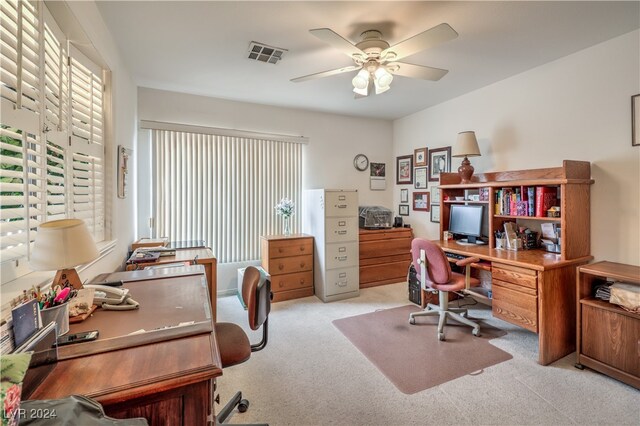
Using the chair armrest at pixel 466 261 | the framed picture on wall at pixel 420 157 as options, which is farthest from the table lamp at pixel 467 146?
the chair armrest at pixel 466 261

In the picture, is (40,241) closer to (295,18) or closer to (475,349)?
(295,18)

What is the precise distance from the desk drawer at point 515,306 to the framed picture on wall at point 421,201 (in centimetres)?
183

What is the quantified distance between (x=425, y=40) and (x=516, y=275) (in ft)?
6.37

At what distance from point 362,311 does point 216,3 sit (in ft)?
10.2

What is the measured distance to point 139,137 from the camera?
3.39 metres

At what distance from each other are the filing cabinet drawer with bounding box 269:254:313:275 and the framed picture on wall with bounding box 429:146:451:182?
6.85 ft

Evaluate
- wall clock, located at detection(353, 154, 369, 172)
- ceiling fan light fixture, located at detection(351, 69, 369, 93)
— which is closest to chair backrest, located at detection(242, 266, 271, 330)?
ceiling fan light fixture, located at detection(351, 69, 369, 93)

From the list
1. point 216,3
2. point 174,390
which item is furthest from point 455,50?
point 174,390

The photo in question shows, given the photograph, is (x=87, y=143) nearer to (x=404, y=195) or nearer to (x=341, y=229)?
(x=341, y=229)

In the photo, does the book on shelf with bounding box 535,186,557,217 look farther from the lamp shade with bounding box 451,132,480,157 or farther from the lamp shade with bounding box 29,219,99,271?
the lamp shade with bounding box 29,219,99,271

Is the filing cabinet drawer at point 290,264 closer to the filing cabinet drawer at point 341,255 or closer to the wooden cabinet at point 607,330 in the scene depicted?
the filing cabinet drawer at point 341,255

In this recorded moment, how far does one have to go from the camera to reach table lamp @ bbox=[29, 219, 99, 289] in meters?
1.11

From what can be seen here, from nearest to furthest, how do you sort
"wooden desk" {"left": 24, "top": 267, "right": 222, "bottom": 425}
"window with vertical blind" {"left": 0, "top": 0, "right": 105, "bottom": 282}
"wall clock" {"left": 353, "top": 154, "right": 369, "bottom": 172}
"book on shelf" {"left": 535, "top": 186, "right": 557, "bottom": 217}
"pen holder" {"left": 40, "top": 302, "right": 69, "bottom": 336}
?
"wooden desk" {"left": 24, "top": 267, "right": 222, "bottom": 425} → "pen holder" {"left": 40, "top": 302, "right": 69, "bottom": 336} → "window with vertical blind" {"left": 0, "top": 0, "right": 105, "bottom": 282} → "book on shelf" {"left": 535, "top": 186, "right": 557, "bottom": 217} → "wall clock" {"left": 353, "top": 154, "right": 369, "bottom": 172}

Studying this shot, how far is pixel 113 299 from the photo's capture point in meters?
1.38
